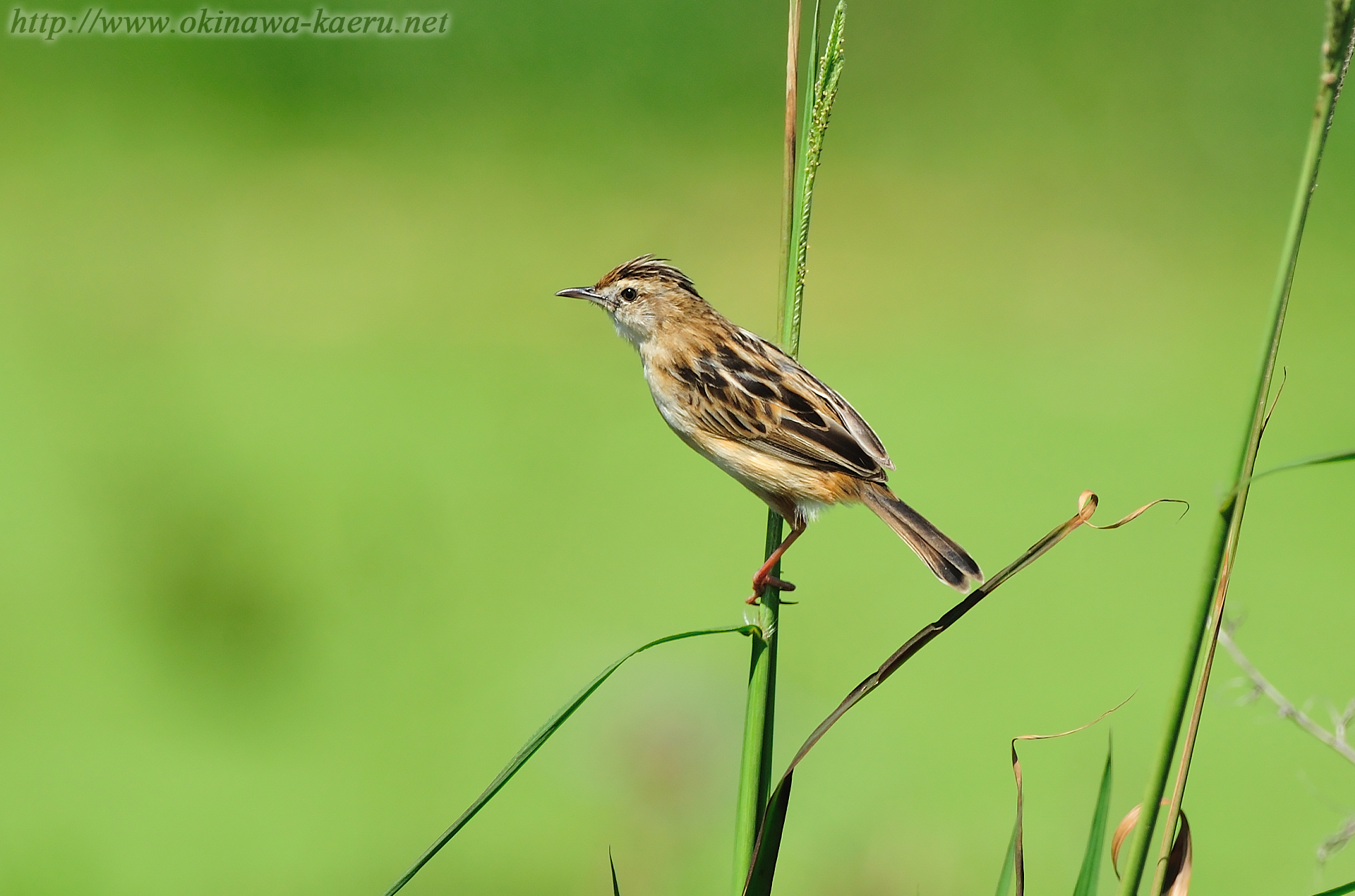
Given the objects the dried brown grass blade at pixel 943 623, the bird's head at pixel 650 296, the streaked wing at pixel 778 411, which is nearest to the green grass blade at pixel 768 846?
the dried brown grass blade at pixel 943 623

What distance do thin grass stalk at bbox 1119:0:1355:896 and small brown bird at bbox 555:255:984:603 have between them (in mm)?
396

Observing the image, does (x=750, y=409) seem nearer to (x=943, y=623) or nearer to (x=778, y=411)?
(x=778, y=411)

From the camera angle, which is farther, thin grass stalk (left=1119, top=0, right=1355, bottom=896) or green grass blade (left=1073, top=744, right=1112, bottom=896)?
green grass blade (left=1073, top=744, right=1112, bottom=896)

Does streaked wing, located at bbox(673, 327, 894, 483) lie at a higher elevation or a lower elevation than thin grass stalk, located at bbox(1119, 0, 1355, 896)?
higher

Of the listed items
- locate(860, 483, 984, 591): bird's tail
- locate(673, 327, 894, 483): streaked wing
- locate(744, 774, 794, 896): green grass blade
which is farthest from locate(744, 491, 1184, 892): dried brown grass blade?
locate(673, 327, 894, 483): streaked wing

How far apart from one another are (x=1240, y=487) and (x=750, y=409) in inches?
25.9

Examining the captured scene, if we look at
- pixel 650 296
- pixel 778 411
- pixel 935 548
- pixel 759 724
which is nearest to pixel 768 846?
pixel 759 724

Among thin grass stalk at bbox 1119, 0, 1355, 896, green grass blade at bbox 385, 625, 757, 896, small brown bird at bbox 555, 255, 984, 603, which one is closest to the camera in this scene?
thin grass stalk at bbox 1119, 0, 1355, 896

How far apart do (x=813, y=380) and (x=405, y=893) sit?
1065 mm

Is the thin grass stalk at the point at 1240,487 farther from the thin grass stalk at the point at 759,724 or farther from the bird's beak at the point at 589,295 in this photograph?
the bird's beak at the point at 589,295

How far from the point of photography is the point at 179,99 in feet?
9.39

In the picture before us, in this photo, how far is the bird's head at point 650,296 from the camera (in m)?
1.11

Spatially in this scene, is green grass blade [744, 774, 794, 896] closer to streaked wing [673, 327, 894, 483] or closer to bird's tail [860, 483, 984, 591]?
bird's tail [860, 483, 984, 591]

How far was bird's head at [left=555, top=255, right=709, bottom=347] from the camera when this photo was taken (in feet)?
3.64
